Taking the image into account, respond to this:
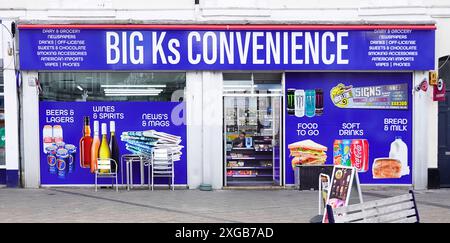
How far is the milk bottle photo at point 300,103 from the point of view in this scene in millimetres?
12062

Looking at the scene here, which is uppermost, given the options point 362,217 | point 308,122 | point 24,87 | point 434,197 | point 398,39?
point 398,39

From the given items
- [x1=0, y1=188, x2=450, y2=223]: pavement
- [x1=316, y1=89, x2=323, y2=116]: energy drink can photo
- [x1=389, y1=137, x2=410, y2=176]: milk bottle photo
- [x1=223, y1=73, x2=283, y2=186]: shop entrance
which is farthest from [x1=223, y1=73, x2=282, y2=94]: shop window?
[x1=389, y1=137, x2=410, y2=176]: milk bottle photo

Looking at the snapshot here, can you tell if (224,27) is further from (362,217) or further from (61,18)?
(362,217)

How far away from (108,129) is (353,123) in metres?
5.58

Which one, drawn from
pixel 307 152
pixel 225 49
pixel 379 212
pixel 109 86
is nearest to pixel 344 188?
pixel 379 212

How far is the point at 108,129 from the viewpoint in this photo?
1205 cm

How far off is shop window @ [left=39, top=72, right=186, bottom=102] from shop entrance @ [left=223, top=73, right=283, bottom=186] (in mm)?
1292

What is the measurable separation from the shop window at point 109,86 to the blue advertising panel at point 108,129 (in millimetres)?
166

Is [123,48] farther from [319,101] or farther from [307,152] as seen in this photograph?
[307,152]

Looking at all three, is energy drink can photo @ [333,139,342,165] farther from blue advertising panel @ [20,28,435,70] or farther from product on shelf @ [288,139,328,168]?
blue advertising panel @ [20,28,435,70]

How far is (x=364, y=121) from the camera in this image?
39.9ft
